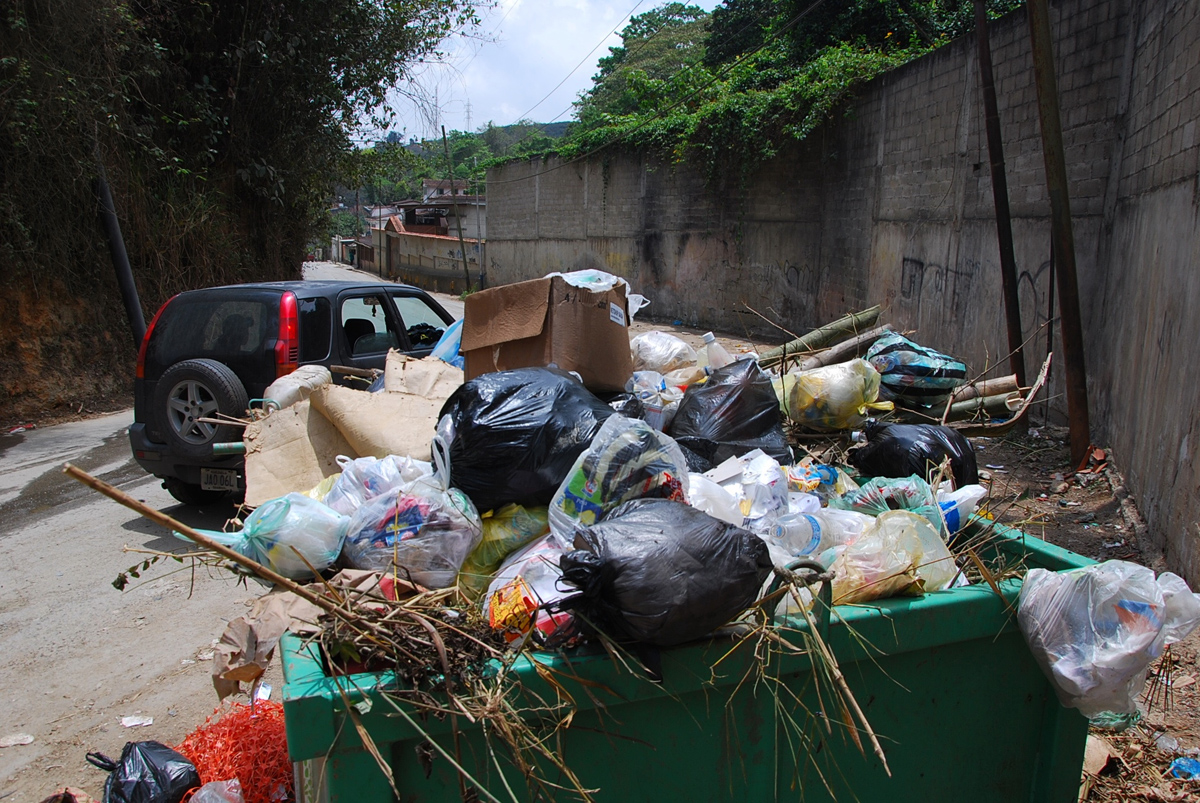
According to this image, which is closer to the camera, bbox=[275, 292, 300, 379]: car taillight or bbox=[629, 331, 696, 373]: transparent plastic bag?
bbox=[629, 331, 696, 373]: transparent plastic bag

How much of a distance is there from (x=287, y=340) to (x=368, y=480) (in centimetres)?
311

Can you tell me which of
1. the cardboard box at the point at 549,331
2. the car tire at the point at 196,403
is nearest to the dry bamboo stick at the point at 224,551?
the cardboard box at the point at 549,331

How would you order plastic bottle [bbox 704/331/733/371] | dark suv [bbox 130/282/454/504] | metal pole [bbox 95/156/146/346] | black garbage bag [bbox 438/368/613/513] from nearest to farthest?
black garbage bag [bbox 438/368/613/513] < plastic bottle [bbox 704/331/733/371] < dark suv [bbox 130/282/454/504] < metal pole [bbox 95/156/146/346]

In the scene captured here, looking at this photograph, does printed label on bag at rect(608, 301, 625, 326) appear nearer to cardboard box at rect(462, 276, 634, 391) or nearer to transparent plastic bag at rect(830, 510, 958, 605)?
cardboard box at rect(462, 276, 634, 391)

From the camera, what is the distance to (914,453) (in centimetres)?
285

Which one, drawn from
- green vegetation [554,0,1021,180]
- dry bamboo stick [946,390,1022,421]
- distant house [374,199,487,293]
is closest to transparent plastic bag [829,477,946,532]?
dry bamboo stick [946,390,1022,421]

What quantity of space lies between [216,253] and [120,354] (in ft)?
6.89

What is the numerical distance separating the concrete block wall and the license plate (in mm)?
3495

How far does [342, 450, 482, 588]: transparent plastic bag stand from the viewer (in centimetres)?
198

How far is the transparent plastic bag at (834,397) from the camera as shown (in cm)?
358

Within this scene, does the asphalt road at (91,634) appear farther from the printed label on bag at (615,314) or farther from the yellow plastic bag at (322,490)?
the printed label on bag at (615,314)

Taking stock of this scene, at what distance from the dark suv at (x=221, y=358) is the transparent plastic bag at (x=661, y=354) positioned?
6.29 feet

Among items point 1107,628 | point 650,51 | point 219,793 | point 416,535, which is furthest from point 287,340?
point 650,51

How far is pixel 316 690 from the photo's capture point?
1.47 meters
